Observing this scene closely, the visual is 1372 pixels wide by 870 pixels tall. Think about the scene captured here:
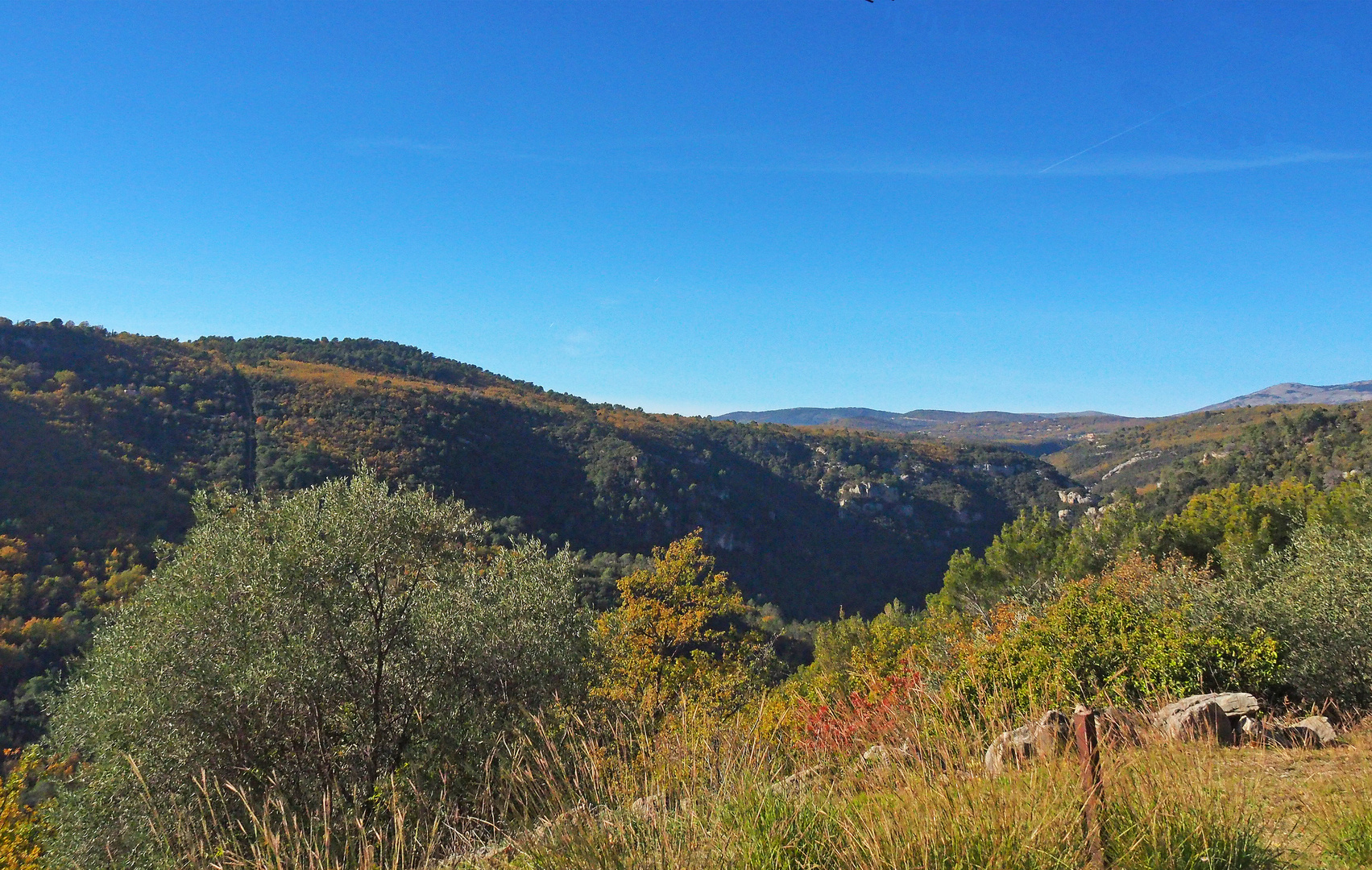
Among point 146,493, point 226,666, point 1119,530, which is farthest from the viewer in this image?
point 146,493

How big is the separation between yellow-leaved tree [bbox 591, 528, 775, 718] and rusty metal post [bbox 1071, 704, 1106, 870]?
13.7m

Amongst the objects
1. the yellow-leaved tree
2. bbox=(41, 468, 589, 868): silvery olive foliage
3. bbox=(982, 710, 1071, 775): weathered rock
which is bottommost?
the yellow-leaved tree

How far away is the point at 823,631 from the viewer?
33.6m

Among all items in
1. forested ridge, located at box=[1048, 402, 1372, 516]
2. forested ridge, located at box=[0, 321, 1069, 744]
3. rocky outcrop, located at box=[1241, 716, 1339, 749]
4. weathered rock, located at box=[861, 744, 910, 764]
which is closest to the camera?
weathered rock, located at box=[861, 744, 910, 764]

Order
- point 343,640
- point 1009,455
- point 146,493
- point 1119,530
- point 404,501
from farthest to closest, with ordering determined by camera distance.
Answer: point 1009,455 → point 146,493 → point 1119,530 → point 404,501 → point 343,640

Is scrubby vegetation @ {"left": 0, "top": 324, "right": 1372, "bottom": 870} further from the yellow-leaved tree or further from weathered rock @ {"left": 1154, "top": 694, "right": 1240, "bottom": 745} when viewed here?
A: weathered rock @ {"left": 1154, "top": 694, "right": 1240, "bottom": 745}

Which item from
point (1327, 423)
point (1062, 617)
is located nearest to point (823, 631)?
point (1062, 617)

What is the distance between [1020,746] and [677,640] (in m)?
15.5

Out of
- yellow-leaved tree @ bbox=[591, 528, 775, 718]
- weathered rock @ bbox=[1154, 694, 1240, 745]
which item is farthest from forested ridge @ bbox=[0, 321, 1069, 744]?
weathered rock @ bbox=[1154, 694, 1240, 745]

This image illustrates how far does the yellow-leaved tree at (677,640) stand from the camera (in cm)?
1762

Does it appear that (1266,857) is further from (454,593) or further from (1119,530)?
(1119,530)

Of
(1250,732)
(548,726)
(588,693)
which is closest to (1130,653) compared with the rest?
(1250,732)

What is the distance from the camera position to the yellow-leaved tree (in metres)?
17.6

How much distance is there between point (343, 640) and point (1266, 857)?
10259 millimetres
